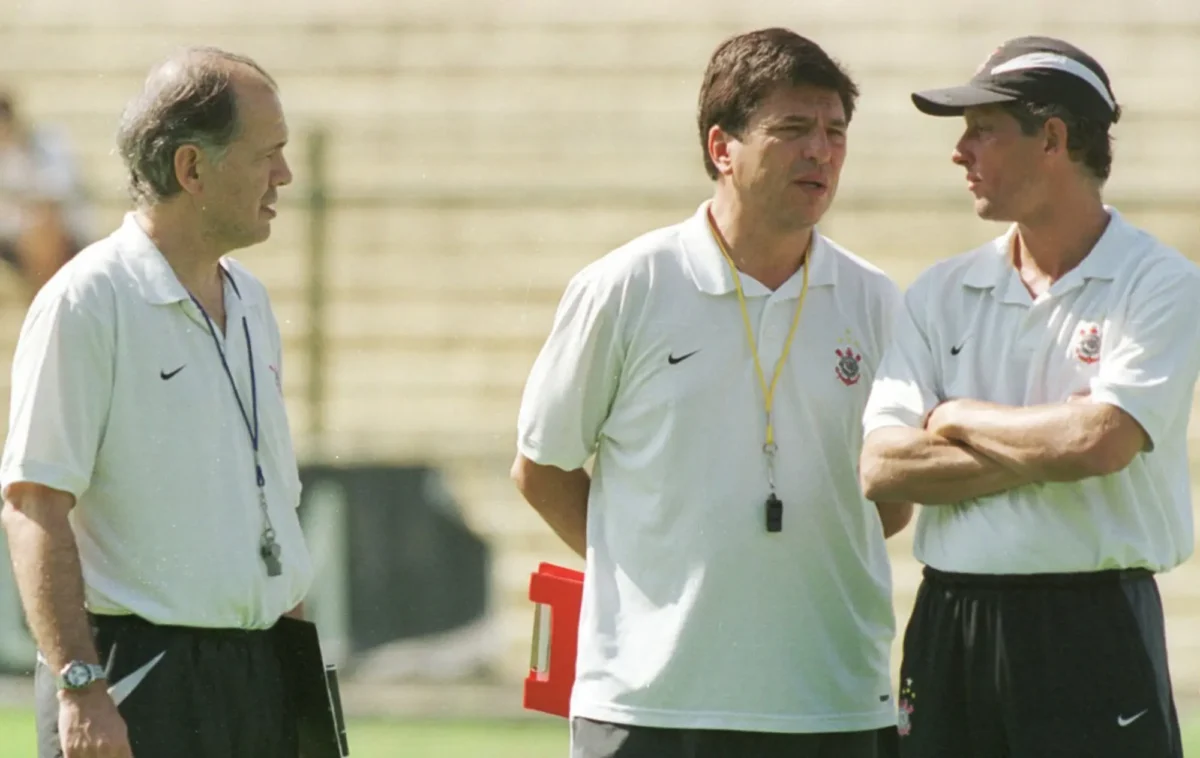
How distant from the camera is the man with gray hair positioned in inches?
117

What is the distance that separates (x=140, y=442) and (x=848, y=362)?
3.73 ft

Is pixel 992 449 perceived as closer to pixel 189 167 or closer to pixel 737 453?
pixel 737 453

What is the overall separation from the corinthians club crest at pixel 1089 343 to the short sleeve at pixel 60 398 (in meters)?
1.46

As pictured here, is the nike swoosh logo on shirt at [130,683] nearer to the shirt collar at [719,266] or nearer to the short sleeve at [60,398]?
the short sleeve at [60,398]

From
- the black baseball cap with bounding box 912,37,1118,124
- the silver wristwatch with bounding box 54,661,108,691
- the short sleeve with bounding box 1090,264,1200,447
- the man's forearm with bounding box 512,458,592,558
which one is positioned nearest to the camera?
the silver wristwatch with bounding box 54,661,108,691

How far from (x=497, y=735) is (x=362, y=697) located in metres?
0.88

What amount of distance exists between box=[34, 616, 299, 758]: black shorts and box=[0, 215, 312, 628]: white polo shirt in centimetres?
4

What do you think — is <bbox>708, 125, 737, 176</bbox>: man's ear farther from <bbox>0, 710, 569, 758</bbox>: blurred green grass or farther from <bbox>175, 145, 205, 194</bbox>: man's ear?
<bbox>0, 710, 569, 758</bbox>: blurred green grass

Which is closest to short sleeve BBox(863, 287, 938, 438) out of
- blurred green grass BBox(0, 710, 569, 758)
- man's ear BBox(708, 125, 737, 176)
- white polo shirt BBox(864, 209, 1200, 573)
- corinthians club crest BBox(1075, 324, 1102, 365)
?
white polo shirt BBox(864, 209, 1200, 573)

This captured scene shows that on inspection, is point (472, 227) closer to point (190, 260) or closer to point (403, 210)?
point (403, 210)

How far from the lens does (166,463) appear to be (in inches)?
121

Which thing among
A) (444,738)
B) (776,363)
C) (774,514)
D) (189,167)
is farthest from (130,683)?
(444,738)

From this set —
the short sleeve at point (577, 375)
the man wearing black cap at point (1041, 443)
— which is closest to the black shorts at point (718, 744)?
the man wearing black cap at point (1041, 443)

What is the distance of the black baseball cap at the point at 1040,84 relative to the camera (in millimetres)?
3164
